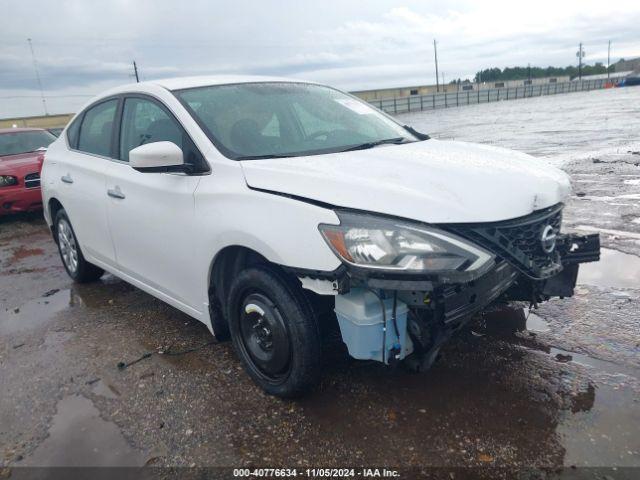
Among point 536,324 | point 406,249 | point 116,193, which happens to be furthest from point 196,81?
point 536,324

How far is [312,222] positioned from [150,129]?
5.97ft

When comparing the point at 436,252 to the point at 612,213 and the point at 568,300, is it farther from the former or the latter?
the point at 612,213

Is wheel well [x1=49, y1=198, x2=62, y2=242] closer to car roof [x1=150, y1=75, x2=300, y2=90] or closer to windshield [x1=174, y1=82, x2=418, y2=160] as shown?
car roof [x1=150, y1=75, x2=300, y2=90]

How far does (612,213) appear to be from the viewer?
6.12m

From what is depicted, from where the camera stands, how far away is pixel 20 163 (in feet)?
27.9

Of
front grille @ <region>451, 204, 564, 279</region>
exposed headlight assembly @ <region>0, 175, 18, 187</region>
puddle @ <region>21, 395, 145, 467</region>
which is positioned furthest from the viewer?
exposed headlight assembly @ <region>0, 175, 18, 187</region>

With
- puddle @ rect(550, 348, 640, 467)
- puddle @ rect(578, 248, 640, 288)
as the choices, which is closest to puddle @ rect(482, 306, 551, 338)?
puddle @ rect(550, 348, 640, 467)

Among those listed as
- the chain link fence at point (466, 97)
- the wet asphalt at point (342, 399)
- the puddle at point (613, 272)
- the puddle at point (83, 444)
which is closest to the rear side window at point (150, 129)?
the wet asphalt at point (342, 399)

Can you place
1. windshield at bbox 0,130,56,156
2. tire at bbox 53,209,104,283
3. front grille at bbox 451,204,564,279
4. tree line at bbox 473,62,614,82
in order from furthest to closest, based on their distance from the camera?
1. tree line at bbox 473,62,614,82
2. windshield at bbox 0,130,56,156
3. tire at bbox 53,209,104,283
4. front grille at bbox 451,204,564,279

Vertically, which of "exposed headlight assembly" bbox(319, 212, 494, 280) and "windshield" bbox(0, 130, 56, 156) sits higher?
"windshield" bbox(0, 130, 56, 156)

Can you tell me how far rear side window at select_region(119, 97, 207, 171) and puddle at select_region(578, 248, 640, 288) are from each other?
3.22 meters

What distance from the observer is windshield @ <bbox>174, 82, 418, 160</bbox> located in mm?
3213

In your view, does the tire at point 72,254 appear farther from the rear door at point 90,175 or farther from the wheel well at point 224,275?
the wheel well at point 224,275

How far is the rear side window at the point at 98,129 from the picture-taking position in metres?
4.19
